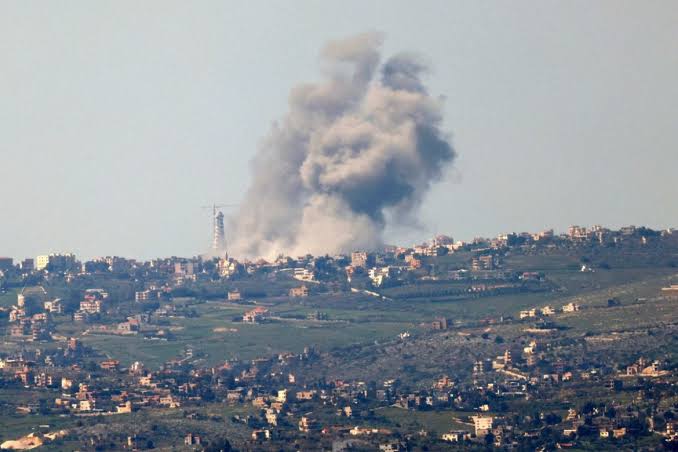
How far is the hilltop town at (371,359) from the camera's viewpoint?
120250 mm

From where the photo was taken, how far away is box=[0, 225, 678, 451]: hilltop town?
120 meters

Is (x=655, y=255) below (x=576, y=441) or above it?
above

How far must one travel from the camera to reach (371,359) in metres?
159

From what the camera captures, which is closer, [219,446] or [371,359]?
[219,446]

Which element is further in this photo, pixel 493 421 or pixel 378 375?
pixel 378 375

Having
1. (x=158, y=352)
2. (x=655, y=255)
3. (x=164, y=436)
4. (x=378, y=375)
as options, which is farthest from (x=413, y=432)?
(x=655, y=255)

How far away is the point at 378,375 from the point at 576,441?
40.6 meters

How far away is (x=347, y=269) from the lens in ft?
655

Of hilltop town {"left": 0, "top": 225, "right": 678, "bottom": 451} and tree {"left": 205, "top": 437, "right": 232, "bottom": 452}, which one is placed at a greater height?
hilltop town {"left": 0, "top": 225, "right": 678, "bottom": 451}

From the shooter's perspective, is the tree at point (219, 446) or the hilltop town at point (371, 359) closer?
the tree at point (219, 446)

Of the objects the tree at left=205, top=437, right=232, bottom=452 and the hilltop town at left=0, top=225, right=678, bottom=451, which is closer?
the tree at left=205, top=437, right=232, bottom=452

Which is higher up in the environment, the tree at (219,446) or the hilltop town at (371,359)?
the hilltop town at (371,359)

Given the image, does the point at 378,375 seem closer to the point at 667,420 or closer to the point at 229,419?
the point at 229,419

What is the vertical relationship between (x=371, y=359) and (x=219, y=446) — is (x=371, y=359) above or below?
above
